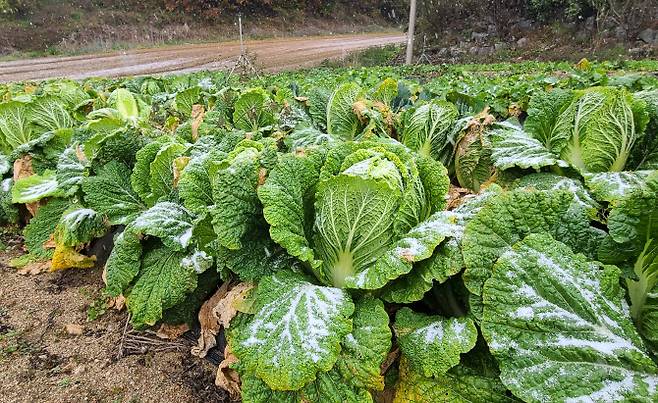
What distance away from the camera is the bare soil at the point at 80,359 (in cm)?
237

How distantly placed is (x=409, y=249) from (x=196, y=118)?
8.39 ft

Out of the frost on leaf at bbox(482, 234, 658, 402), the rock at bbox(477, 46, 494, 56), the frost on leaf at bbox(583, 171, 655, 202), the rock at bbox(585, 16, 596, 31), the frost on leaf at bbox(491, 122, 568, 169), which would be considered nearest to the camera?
the frost on leaf at bbox(482, 234, 658, 402)

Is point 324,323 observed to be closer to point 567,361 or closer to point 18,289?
point 567,361

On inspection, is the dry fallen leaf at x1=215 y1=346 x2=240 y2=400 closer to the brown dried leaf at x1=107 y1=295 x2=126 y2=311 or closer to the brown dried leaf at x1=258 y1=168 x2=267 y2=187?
the brown dried leaf at x1=258 y1=168 x2=267 y2=187

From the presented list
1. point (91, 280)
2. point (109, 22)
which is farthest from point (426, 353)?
point (109, 22)

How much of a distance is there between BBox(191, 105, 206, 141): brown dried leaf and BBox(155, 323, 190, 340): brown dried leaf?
1.35 m

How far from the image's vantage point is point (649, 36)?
19250 millimetres

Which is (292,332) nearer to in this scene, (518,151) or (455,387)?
(455,387)

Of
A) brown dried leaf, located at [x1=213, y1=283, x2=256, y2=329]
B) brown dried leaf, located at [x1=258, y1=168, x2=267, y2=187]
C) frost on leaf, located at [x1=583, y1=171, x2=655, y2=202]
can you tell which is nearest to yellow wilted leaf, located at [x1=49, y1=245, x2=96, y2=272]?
brown dried leaf, located at [x1=213, y1=283, x2=256, y2=329]

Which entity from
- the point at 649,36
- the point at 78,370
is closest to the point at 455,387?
Result: the point at 78,370

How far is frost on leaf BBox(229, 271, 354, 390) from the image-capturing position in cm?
162

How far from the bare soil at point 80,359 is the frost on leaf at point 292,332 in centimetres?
70

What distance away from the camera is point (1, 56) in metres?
23.9

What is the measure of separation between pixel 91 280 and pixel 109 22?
29.9 meters
